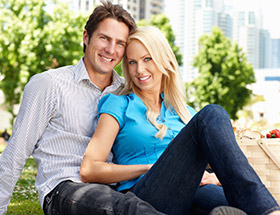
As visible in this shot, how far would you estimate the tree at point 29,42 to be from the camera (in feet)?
84.8

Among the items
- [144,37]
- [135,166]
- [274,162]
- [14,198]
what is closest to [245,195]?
[274,162]

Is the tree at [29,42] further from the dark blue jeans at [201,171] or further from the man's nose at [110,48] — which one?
the dark blue jeans at [201,171]

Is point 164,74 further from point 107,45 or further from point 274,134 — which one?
point 274,134

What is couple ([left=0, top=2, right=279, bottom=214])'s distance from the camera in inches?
108

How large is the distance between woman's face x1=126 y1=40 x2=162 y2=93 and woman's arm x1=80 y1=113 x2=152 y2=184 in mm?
621

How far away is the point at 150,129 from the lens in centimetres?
340

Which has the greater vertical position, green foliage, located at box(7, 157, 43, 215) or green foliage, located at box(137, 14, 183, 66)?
green foliage, located at box(137, 14, 183, 66)

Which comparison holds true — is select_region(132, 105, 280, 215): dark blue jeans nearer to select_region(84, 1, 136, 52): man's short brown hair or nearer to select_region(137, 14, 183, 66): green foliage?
select_region(84, 1, 136, 52): man's short brown hair

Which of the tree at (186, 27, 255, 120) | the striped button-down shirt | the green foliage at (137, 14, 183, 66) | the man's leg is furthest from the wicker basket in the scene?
the tree at (186, 27, 255, 120)

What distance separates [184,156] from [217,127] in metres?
0.33

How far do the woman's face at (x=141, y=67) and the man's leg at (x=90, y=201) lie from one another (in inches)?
39.3

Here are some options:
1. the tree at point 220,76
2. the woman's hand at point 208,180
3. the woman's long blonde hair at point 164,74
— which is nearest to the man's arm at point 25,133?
the woman's long blonde hair at point 164,74

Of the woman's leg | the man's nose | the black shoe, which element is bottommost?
the woman's leg

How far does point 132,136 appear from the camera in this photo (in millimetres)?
3354
